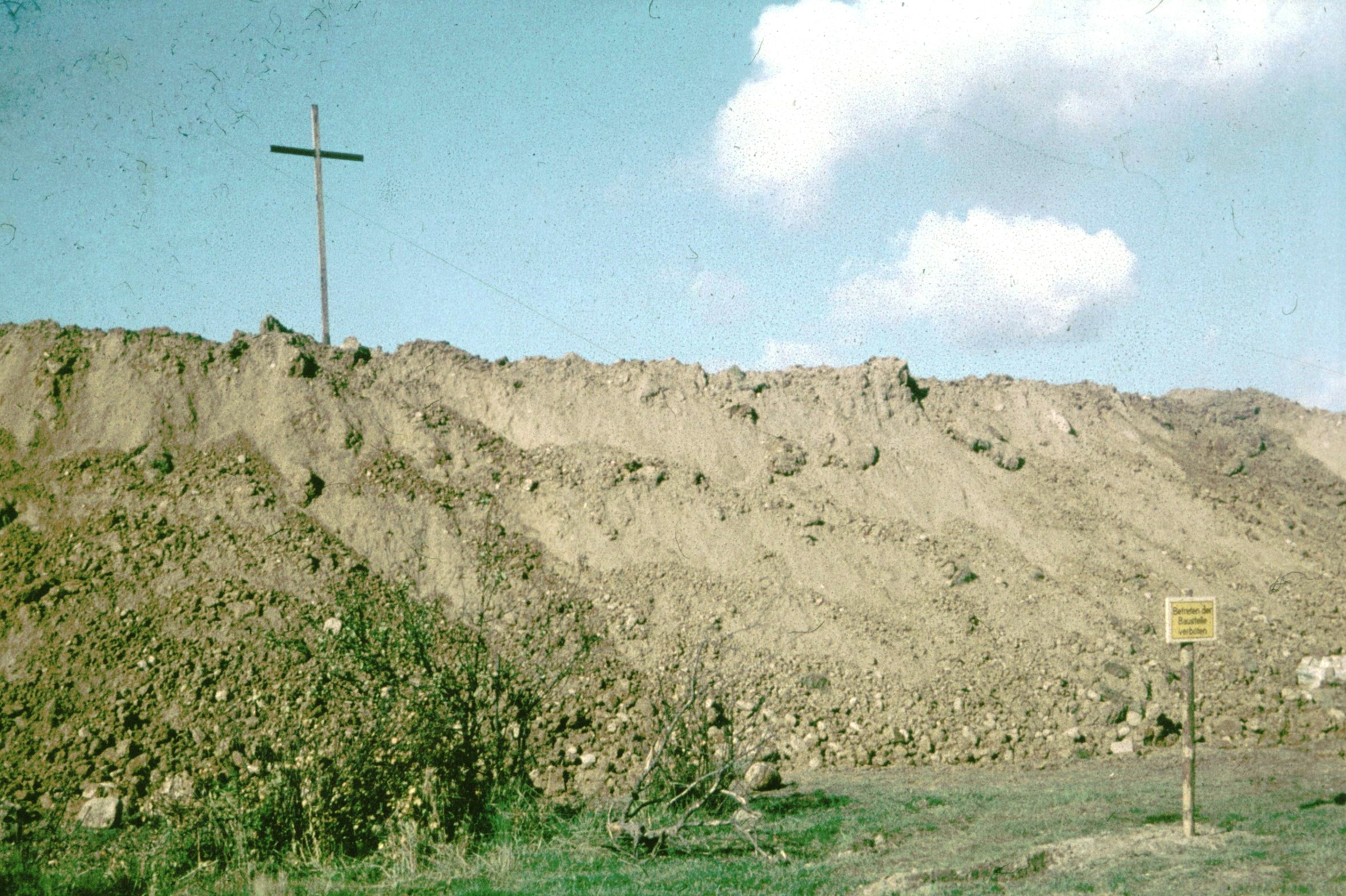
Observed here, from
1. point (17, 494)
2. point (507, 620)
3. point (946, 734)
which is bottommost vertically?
point (946, 734)

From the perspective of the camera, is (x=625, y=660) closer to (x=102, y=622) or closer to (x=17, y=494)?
(x=102, y=622)

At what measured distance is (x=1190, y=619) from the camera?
766 cm

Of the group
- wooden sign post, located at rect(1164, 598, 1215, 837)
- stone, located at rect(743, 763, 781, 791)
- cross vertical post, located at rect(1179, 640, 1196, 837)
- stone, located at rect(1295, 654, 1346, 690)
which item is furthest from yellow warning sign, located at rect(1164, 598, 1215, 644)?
stone, located at rect(1295, 654, 1346, 690)

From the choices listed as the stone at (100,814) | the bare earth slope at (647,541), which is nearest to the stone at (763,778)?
the bare earth slope at (647,541)

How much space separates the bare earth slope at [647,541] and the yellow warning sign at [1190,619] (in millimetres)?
4673

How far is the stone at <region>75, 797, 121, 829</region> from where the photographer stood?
9.55 m

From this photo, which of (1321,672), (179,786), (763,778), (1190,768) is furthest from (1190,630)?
(179,786)

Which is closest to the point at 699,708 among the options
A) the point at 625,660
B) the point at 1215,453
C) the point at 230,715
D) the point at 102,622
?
the point at 625,660

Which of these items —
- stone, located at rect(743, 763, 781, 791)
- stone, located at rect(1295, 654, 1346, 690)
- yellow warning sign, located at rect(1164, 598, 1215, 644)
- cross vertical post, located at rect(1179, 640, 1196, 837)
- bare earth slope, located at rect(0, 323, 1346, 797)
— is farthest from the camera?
stone, located at rect(1295, 654, 1346, 690)

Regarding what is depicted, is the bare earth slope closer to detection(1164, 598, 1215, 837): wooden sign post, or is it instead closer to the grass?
the grass

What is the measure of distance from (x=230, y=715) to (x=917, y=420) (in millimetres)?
13594

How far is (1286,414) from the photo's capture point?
84.2 ft

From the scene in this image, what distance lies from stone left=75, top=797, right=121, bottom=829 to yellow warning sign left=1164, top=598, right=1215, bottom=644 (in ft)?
32.1

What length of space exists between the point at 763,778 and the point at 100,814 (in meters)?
6.56
